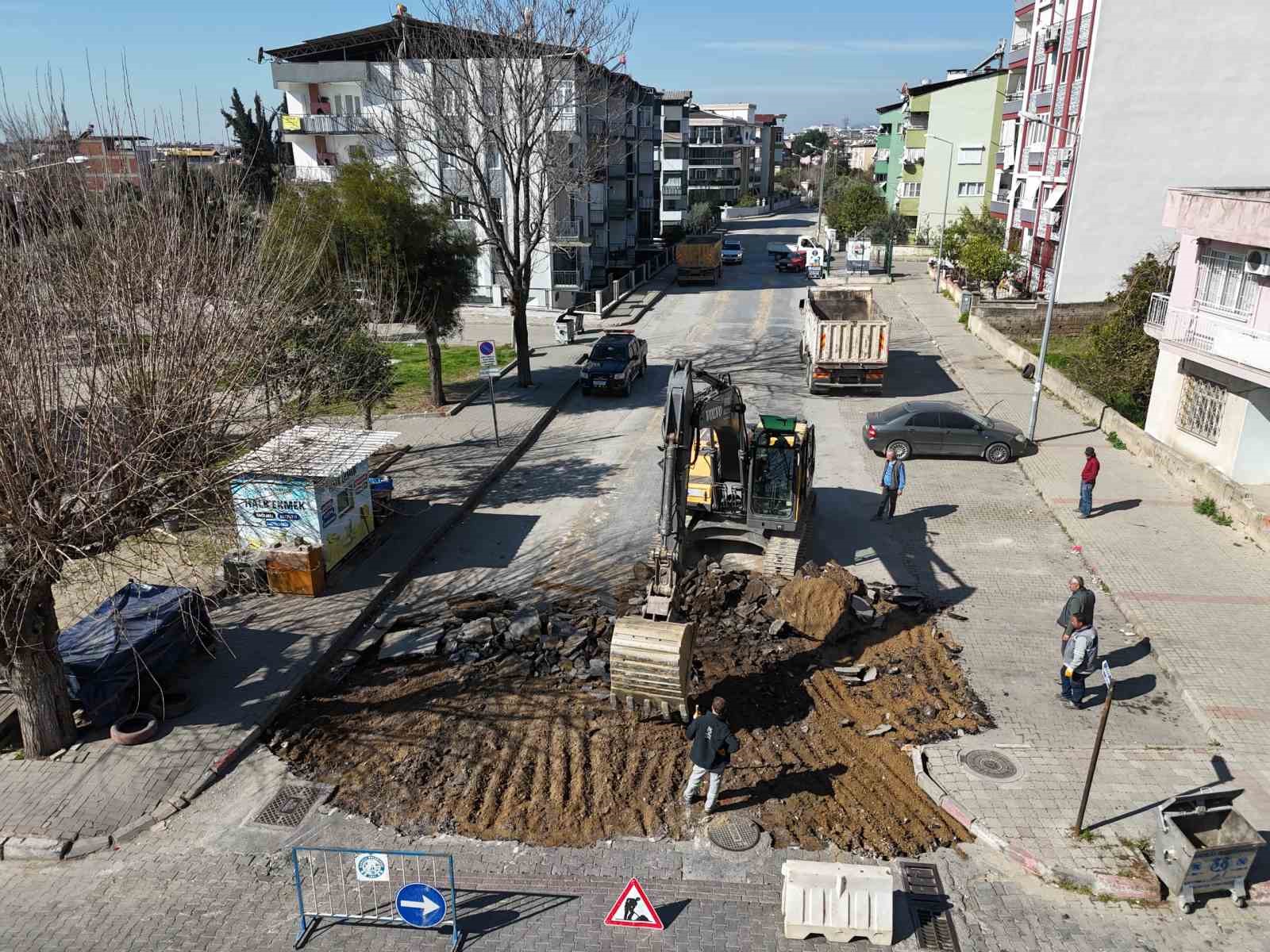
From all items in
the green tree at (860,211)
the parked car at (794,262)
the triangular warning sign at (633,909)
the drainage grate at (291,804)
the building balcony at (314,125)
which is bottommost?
the drainage grate at (291,804)

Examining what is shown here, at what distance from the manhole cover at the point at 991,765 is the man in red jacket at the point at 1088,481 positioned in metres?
9.23

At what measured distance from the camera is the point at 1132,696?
1245cm

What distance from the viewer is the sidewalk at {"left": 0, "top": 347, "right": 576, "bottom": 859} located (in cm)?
983

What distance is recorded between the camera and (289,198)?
22.2 m

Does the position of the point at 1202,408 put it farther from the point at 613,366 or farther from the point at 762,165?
the point at 762,165

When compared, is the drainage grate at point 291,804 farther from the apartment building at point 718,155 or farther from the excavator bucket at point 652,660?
the apartment building at point 718,155

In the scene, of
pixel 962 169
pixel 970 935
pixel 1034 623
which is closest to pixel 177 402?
pixel 970 935

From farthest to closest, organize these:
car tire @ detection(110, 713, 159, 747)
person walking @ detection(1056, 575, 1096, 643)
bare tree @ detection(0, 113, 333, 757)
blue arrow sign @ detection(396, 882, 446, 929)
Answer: person walking @ detection(1056, 575, 1096, 643)
car tire @ detection(110, 713, 159, 747)
bare tree @ detection(0, 113, 333, 757)
blue arrow sign @ detection(396, 882, 446, 929)

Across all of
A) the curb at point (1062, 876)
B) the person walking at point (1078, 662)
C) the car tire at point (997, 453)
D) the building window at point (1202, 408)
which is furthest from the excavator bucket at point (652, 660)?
the building window at point (1202, 408)

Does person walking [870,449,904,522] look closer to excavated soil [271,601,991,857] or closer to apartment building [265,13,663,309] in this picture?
excavated soil [271,601,991,857]

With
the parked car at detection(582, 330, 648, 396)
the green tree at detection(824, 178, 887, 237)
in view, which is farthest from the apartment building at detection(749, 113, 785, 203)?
the parked car at detection(582, 330, 648, 396)

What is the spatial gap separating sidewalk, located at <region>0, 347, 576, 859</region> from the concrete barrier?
16.2 meters

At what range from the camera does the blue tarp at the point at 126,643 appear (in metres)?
11.3

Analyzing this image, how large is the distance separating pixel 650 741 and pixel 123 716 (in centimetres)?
699
